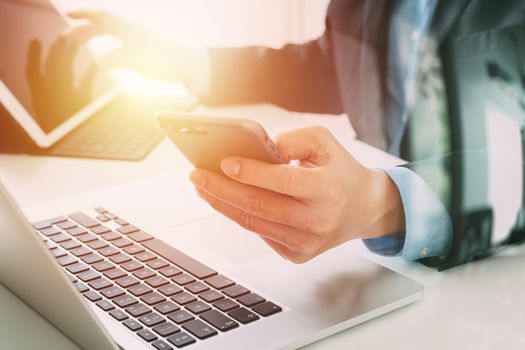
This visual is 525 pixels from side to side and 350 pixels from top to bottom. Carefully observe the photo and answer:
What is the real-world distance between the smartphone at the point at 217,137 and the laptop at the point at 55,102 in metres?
0.42

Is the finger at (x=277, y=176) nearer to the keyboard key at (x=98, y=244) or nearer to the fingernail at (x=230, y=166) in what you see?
the fingernail at (x=230, y=166)

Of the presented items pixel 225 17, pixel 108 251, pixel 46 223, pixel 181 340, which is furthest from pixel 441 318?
pixel 225 17

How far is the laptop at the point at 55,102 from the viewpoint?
1.03 m

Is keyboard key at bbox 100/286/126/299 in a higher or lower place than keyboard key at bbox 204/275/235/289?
lower

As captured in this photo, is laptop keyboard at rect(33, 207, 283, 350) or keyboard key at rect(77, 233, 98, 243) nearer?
laptop keyboard at rect(33, 207, 283, 350)

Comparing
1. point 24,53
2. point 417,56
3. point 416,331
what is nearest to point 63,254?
point 416,331

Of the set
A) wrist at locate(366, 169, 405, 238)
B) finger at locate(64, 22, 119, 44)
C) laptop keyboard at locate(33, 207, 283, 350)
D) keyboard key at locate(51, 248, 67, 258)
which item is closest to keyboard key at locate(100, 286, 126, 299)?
laptop keyboard at locate(33, 207, 283, 350)

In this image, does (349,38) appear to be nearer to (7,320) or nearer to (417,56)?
(417,56)

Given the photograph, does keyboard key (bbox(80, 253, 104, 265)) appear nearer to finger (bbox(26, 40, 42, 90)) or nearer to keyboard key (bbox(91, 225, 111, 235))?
keyboard key (bbox(91, 225, 111, 235))

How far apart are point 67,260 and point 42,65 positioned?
51cm

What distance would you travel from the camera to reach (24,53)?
1065 millimetres

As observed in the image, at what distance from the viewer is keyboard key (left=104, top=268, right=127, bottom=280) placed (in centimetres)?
62

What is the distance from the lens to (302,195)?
0.59 meters

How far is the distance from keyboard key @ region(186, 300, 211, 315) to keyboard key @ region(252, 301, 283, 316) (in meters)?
0.04
